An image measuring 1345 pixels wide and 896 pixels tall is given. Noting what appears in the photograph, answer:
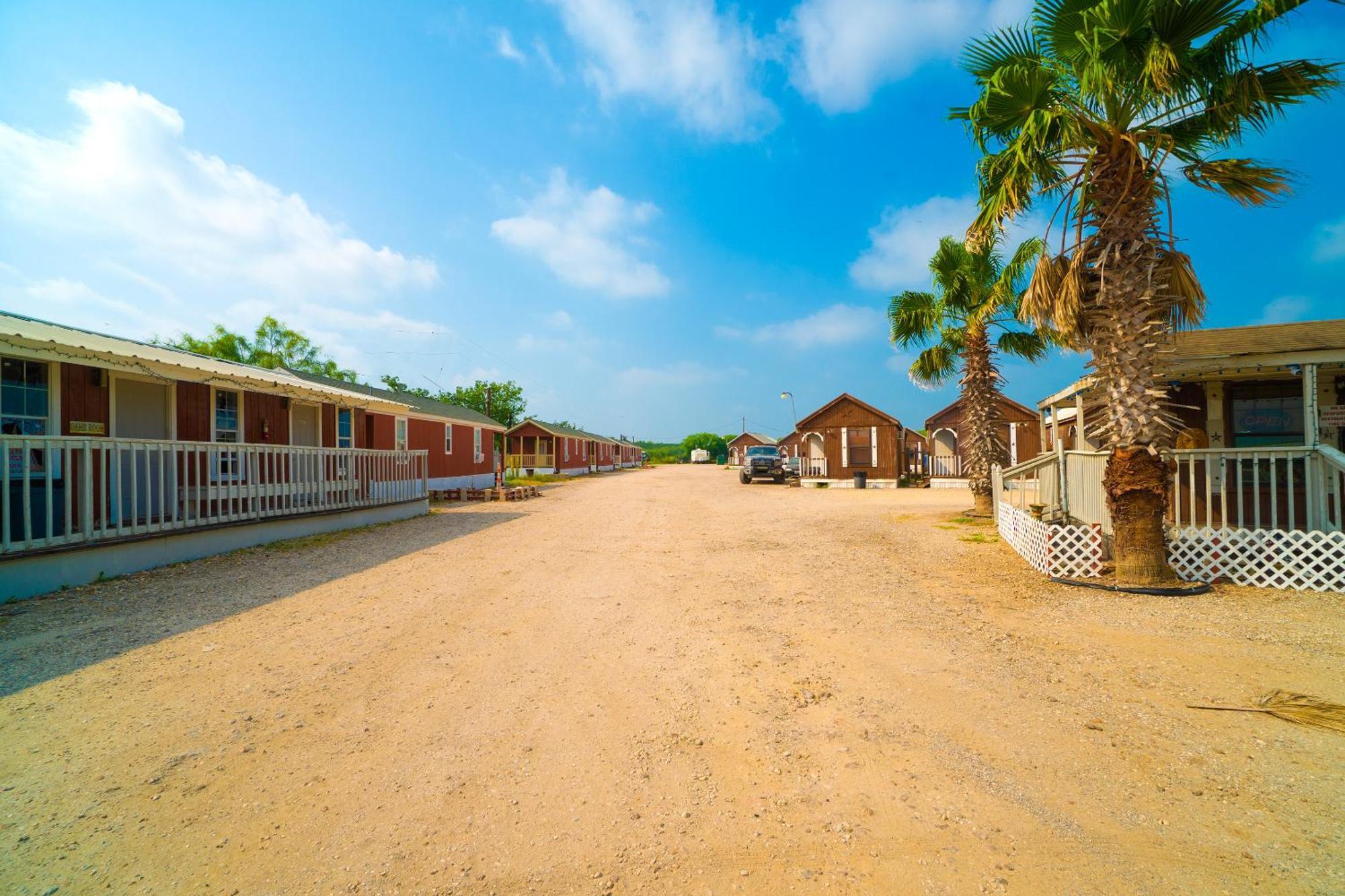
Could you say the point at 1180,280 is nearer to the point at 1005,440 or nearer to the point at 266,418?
the point at 266,418

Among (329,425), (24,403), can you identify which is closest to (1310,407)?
(24,403)

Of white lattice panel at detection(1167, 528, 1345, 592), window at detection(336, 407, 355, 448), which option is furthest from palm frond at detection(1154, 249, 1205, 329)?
window at detection(336, 407, 355, 448)

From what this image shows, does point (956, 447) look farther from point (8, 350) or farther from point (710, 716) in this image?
point (8, 350)

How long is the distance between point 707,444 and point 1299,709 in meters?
99.1

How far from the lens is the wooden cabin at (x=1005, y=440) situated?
2881 cm

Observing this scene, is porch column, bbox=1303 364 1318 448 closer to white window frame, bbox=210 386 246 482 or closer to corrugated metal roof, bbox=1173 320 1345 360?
corrugated metal roof, bbox=1173 320 1345 360

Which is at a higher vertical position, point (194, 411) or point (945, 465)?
point (194, 411)

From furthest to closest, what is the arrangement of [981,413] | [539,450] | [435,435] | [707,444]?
[707,444] → [539,450] → [435,435] → [981,413]

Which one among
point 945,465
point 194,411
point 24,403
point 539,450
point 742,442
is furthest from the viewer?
point 742,442

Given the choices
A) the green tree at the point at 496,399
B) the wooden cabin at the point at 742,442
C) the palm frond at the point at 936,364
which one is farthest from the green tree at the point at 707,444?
the palm frond at the point at 936,364

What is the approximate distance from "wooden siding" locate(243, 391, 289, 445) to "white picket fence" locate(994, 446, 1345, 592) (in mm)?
15338

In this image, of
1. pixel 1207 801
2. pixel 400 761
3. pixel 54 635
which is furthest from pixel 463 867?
pixel 54 635

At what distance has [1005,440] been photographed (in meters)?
30.0

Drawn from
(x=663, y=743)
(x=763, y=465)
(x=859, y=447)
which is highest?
(x=859, y=447)
